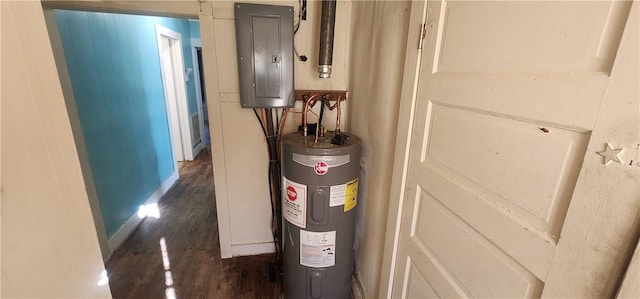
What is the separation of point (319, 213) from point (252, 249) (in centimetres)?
104

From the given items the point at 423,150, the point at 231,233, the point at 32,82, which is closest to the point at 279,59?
the point at 423,150

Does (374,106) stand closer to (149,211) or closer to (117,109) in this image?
(117,109)

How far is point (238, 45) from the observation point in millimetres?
1537

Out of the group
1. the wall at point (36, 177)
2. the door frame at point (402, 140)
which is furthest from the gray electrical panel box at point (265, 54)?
the wall at point (36, 177)

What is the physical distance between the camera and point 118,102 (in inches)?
88.6

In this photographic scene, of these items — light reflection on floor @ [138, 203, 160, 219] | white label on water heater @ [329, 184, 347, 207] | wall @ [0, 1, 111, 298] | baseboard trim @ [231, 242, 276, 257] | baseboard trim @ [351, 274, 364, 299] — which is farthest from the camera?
light reflection on floor @ [138, 203, 160, 219]

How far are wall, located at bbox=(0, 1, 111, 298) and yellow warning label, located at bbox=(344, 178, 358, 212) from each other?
99 cm

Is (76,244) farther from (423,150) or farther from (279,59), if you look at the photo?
(279,59)

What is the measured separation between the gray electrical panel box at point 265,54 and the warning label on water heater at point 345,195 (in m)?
0.63

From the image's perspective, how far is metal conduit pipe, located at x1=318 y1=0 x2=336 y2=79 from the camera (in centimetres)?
Result: 144

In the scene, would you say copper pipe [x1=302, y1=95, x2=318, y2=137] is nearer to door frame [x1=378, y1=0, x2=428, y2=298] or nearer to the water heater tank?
the water heater tank

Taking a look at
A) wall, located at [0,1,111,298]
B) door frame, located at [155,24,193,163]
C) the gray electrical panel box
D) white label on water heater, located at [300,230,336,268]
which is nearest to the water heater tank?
white label on water heater, located at [300,230,336,268]

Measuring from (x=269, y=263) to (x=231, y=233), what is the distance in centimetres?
37

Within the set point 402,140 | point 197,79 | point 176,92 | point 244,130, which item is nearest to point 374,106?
point 402,140
